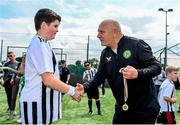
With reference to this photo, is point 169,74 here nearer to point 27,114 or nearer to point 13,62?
point 27,114

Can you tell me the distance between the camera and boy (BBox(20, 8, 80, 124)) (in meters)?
4.73

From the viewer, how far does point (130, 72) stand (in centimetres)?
514

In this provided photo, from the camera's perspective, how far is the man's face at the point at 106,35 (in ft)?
19.1

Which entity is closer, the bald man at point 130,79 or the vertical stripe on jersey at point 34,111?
the vertical stripe on jersey at point 34,111

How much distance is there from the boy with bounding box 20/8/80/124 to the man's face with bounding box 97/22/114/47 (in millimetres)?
1013

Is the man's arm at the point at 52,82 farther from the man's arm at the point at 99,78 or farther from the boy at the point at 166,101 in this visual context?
the boy at the point at 166,101

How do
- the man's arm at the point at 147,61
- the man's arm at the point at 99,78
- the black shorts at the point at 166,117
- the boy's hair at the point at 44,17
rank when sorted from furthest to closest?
the black shorts at the point at 166,117 < the man's arm at the point at 99,78 < the man's arm at the point at 147,61 < the boy's hair at the point at 44,17

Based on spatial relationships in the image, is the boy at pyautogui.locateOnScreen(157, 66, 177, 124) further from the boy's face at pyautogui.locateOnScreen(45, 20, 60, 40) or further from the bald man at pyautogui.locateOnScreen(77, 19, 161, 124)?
the boy's face at pyautogui.locateOnScreen(45, 20, 60, 40)

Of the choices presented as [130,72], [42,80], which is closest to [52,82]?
[42,80]

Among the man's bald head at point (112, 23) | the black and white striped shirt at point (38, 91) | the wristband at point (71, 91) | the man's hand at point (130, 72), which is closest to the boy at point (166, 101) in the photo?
the man's bald head at point (112, 23)

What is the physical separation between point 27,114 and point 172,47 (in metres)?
36.3

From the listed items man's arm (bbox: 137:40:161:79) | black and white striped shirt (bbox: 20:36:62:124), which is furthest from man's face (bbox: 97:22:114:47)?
black and white striped shirt (bbox: 20:36:62:124)

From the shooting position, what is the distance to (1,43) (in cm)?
3472

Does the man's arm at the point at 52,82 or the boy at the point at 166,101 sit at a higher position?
the man's arm at the point at 52,82
